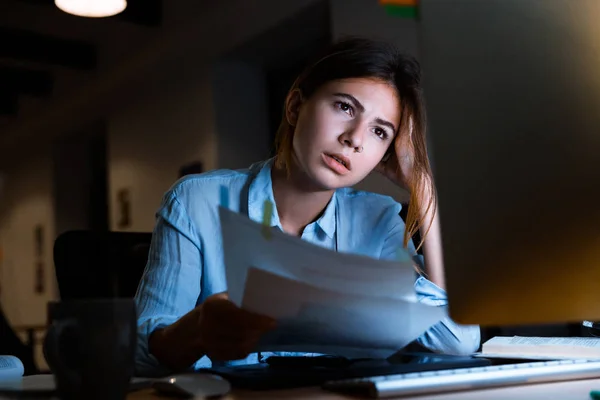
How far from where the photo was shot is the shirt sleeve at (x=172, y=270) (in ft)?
2.91

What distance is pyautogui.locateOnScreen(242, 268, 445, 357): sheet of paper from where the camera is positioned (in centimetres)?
51

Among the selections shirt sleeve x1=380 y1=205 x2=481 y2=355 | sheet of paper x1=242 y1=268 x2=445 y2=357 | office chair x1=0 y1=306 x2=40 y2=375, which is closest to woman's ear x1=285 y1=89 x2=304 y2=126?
shirt sleeve x1=380 y1=205 x2=481 y2=355

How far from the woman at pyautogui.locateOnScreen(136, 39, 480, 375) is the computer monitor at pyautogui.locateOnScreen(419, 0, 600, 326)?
29 centimetres

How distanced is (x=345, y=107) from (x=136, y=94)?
442cm

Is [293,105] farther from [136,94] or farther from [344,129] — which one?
[136,94]

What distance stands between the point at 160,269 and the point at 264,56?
3.35m

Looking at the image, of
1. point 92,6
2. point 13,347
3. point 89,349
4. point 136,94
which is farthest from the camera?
point 136,94

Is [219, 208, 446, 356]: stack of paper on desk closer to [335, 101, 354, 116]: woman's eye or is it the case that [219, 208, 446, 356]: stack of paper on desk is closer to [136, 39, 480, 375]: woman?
[136, 39, 480, 375]: woman

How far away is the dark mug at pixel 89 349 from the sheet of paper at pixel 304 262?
3.9 inches

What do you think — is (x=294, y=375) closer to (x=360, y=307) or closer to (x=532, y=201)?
(x=360, y=307)

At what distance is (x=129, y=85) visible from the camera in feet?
16.8

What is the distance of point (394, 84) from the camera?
1019mm

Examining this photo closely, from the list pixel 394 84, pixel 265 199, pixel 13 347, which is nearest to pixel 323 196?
pixel 265 199

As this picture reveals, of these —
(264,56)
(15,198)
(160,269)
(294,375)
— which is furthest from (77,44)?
(294,375)
